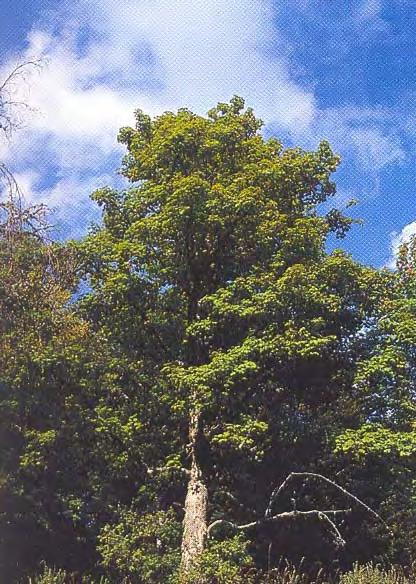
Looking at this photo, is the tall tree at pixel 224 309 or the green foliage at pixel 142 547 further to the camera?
the tall tree at pixel 224 309

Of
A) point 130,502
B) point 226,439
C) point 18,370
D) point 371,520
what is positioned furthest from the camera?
point 371,520

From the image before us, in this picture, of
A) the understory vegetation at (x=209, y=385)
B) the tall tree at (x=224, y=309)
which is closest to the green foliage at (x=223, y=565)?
the understory vegetation at (x=209, y=385)

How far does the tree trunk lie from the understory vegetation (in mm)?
46

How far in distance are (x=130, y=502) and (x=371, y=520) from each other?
6295mm

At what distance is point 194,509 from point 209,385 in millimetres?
2843

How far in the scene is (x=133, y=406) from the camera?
59.7 feet

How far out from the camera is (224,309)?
16.3 m

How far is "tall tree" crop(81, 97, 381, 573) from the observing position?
53.9 ft

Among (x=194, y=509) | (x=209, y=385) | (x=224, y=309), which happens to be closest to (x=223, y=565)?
(x=194, y=509)

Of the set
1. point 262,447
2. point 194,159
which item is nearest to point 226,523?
point 262,447

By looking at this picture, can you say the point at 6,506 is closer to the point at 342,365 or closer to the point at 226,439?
the point at 226,439

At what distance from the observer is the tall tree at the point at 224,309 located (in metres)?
16.4

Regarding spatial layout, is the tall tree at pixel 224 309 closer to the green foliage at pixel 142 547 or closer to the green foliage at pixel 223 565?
the green foliage at pixel 142 547

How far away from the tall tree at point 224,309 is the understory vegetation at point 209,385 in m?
0.05
